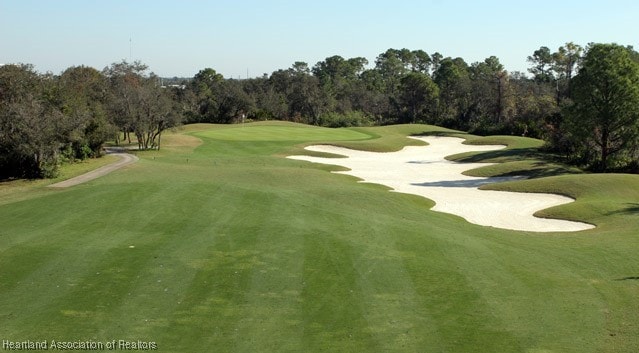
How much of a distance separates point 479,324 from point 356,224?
11308 mm

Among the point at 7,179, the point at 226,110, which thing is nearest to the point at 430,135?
the point at 226,110

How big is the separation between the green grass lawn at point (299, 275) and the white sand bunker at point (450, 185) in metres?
2.51

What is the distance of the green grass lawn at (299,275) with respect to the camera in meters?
12.7

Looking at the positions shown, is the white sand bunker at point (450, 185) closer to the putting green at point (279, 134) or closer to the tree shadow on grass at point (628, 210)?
the tree shadow on grass at point (628, 210)

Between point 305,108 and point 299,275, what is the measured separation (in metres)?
120

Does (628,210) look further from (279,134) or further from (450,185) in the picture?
(279,134)

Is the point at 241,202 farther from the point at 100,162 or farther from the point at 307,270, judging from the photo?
the point at 100,162

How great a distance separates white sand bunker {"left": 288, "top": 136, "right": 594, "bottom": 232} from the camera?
31.8 meters

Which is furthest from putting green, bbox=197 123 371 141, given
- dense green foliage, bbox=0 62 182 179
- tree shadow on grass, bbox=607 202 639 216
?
tree shadow on grass, bbox=607 202 639 216

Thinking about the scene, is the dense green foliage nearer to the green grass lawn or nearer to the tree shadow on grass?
the green grass lawn

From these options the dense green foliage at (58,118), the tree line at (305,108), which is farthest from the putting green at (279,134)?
the dense green foliage at (58,118)

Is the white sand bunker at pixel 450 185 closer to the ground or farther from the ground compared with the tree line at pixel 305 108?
closer to the ground

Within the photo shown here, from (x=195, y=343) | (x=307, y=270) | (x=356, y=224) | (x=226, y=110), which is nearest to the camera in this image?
(x=195, y=343)

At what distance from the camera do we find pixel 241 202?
2834 cm
